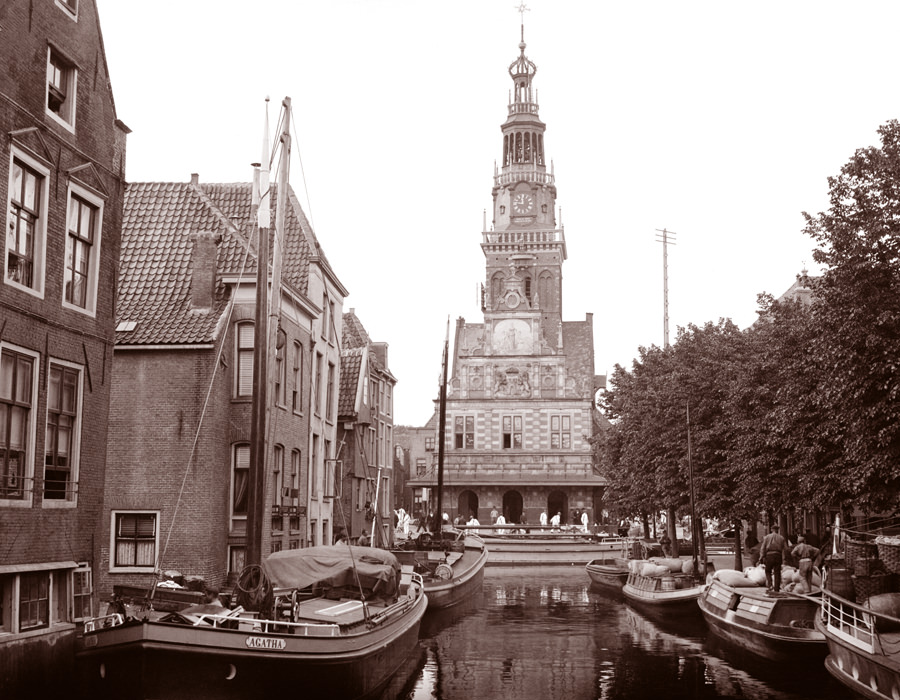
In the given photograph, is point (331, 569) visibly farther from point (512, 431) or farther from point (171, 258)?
point (512, 431)

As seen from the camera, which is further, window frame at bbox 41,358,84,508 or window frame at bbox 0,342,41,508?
window frame at bbox 41,358,84,508

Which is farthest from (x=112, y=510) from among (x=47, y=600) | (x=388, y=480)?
(x=388, y=480)

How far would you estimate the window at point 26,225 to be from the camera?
64.5ft

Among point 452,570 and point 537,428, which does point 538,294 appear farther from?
point 452,570

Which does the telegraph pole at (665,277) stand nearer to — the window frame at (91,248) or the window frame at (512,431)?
the window frame at (512,431)

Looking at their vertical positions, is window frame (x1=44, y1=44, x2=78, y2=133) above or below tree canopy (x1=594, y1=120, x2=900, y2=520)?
above

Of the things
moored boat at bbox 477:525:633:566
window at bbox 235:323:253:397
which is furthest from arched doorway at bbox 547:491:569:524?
window at bbox 235:323:253:397

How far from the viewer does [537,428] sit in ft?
313

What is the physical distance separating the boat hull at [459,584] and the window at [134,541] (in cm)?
1169

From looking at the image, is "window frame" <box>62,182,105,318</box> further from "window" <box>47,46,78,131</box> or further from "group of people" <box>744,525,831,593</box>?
"group of people" <box>744,525,831,593</box>

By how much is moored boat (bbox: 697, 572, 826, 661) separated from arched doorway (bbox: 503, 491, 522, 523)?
64701 millimetres

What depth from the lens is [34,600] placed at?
20078 millimetres

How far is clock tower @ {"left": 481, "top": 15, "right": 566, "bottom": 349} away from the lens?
10481cm

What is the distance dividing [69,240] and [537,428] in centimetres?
7576
